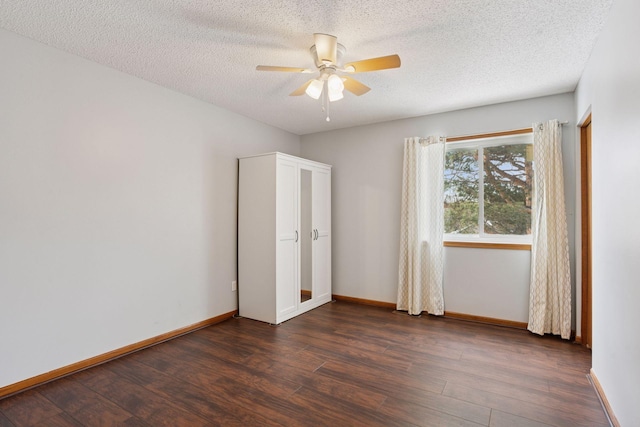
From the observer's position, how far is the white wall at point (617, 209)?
154cm

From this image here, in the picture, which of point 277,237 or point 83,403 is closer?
point 83,403

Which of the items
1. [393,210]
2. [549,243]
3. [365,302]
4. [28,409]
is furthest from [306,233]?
[28,409]

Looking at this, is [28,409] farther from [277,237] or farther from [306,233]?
[306,233]

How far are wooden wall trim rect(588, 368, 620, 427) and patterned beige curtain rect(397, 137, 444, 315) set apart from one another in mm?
1582

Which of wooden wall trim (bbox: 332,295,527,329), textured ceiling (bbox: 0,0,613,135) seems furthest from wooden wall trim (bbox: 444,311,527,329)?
textured ceiling (bbox: 0,0,613,135)

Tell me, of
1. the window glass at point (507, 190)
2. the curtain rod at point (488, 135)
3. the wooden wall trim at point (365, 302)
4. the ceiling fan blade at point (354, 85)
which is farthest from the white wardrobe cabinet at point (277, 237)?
the window glass at point (507, 190)

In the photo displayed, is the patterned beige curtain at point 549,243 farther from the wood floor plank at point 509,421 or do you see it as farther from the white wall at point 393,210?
the wood floor plank at point 509,421

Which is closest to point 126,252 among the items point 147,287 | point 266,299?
point 147,287

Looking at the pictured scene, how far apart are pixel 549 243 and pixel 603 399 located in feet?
5.05

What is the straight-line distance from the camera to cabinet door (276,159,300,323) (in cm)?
363

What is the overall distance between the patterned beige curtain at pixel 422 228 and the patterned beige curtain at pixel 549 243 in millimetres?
932

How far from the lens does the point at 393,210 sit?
4219 mm

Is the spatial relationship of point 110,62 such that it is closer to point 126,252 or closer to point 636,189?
point 126,252

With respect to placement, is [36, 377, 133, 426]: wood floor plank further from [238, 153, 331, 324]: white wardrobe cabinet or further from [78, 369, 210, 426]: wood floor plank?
[238, 153, 331, 324]: white wardrobe cabinet
